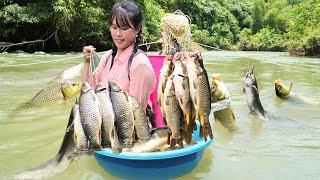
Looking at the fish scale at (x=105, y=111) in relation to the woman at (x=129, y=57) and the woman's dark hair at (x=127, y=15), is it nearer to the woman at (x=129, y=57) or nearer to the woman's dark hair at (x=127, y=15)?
the woman at (x=129, y=57)

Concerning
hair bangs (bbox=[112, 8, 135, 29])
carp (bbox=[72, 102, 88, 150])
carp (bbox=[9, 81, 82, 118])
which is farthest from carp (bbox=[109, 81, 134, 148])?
carp (bbox=[9, 81, 82, 118])

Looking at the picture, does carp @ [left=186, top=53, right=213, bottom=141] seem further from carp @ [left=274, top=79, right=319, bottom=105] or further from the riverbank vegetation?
the riverbank vegetation

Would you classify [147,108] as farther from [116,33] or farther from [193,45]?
[193,45]

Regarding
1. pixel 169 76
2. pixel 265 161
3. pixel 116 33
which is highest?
pixel 116 33

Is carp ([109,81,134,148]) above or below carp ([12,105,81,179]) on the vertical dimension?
above

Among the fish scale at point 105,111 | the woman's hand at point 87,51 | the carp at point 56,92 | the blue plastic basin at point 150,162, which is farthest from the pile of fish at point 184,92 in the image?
the carp at point 56,92

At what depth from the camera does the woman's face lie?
375 cm

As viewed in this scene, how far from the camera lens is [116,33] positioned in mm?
3797

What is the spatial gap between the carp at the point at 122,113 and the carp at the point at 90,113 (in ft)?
0.44

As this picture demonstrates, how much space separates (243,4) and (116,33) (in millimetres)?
50143

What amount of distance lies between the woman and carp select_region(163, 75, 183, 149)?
0.57 meters

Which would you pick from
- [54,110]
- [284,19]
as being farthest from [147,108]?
[284,19]

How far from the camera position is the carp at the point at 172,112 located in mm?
3129

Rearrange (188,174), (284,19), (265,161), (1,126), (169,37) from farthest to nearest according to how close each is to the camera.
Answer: (284,19) → (1,126) → (169,37) → (265,161) → (188,174)
